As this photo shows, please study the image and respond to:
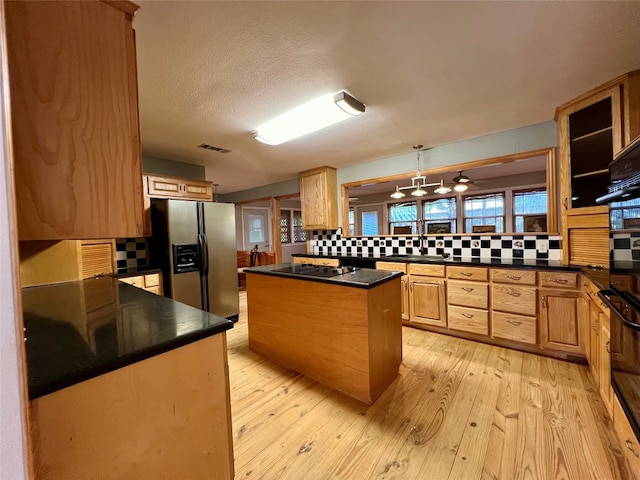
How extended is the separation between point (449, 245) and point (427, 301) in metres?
0.88

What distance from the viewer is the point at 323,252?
4836 millimetres

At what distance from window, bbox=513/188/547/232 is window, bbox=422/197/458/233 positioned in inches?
48.8

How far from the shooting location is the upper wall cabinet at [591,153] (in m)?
1.94

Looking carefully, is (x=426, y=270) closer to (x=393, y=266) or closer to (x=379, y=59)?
(x=393, y=266)

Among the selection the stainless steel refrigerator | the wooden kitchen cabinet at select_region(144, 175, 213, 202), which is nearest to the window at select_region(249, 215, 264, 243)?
the wooden kitchen cabinet at select_region(144, 175, 213, 202)

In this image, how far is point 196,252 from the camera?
3.36 meters

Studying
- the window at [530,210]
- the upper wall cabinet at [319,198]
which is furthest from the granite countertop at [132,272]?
the window at [530,210]

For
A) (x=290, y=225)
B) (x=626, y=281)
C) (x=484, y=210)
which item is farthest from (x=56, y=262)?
(x=484, y=210)

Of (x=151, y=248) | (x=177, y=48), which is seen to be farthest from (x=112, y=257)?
(x=177, y=48)

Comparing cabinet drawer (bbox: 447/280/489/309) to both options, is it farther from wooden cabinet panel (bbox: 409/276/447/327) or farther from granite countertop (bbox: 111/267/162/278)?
granite countertop (bbox: 111/267/162/278)

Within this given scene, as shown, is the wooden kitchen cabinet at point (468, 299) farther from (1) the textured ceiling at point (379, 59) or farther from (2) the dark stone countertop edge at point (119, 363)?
(2) the dark stone countertop edge at point (119, 363)

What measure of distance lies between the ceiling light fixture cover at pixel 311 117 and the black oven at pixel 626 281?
1626mm

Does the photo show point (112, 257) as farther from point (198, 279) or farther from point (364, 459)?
point (364, 459)

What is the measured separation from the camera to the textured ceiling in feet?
4.34
